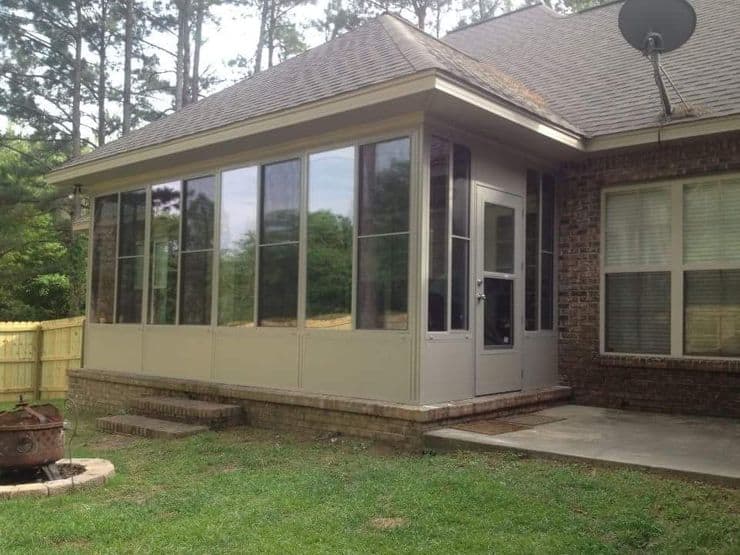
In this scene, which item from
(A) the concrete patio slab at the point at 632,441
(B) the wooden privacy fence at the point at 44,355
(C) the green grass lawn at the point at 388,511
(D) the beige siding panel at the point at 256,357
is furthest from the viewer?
(B) the wooden privacy fence at the point at 44,355

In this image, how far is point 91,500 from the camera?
16.5ft

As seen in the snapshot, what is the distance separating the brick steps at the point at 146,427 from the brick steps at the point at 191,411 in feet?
0.30

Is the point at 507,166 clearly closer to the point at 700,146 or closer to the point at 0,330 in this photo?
the point at 700,146

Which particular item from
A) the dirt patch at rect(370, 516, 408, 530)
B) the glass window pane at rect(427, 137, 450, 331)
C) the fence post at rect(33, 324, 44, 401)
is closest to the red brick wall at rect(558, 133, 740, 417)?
the glass window pane at rect(427, 137, 450, 331)

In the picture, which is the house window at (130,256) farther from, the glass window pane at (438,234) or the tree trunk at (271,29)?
the tree trunk at (271,29)

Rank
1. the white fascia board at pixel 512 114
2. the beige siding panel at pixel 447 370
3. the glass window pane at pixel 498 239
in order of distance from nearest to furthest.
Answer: the white fascia board at pixel 512 114
the beige siding panel at pixel 447 370
the glass window pane at pixel 498 239

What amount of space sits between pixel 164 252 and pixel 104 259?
1563mm

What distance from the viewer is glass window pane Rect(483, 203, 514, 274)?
24.7 feet

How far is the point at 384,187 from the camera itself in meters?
6.99

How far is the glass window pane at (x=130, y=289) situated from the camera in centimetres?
989

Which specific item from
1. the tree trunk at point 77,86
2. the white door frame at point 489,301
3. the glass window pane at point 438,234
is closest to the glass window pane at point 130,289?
the glass window pane at point 438,234

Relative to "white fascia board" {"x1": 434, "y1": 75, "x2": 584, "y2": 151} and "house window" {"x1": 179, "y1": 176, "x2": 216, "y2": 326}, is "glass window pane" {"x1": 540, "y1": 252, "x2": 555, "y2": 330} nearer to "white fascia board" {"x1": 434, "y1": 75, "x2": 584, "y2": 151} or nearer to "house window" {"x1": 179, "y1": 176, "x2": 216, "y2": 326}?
"white fascia board" {"x1": 434, "y1": 75, "x2": 584, "y2": 151}

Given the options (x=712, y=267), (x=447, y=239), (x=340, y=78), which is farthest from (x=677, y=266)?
(x=340, y=78)

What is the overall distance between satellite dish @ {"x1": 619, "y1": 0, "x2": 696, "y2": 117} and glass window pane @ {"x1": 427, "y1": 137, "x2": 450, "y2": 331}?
102 inches
